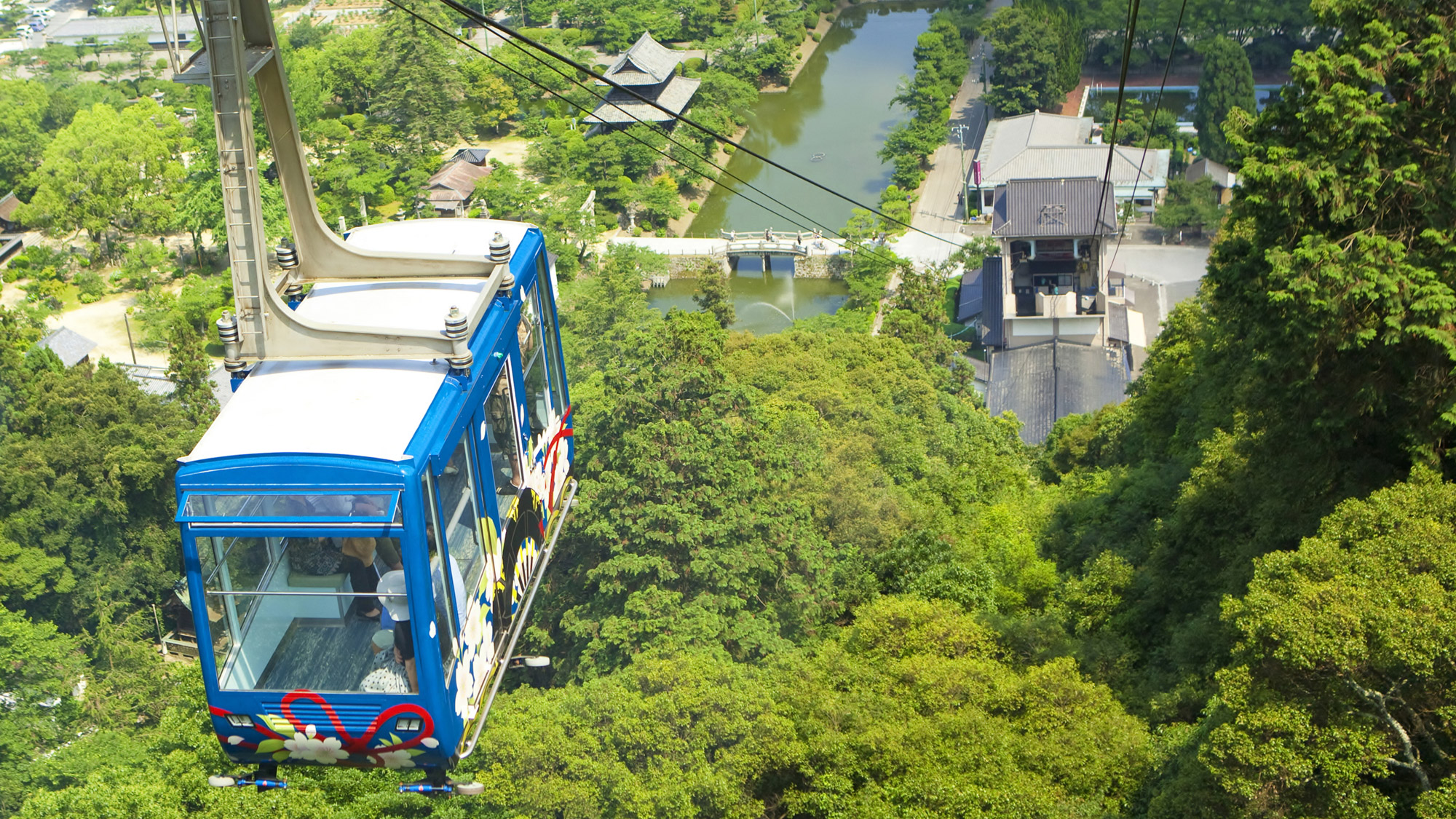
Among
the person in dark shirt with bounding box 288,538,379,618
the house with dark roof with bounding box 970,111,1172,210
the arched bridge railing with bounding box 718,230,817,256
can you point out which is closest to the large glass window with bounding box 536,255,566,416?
the person in dark shirt with bounding box 288,538,379,618

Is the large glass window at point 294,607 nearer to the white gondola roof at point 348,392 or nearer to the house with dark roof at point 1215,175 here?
the white gondola roof at point 348,392

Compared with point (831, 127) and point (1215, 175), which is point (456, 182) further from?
point (1215, 175)

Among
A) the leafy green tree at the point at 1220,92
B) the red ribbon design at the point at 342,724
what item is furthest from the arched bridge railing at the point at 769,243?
the red ribbon design at the point at 342,724

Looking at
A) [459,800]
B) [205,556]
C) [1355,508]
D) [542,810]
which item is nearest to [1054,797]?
[1355,508]

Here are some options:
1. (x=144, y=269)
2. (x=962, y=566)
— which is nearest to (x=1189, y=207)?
(x=962, y=566)

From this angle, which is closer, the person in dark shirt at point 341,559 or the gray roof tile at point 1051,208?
the person in dark shirt at point 341,559

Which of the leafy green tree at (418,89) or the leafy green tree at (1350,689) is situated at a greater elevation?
the leafy green tree at (418,89)
